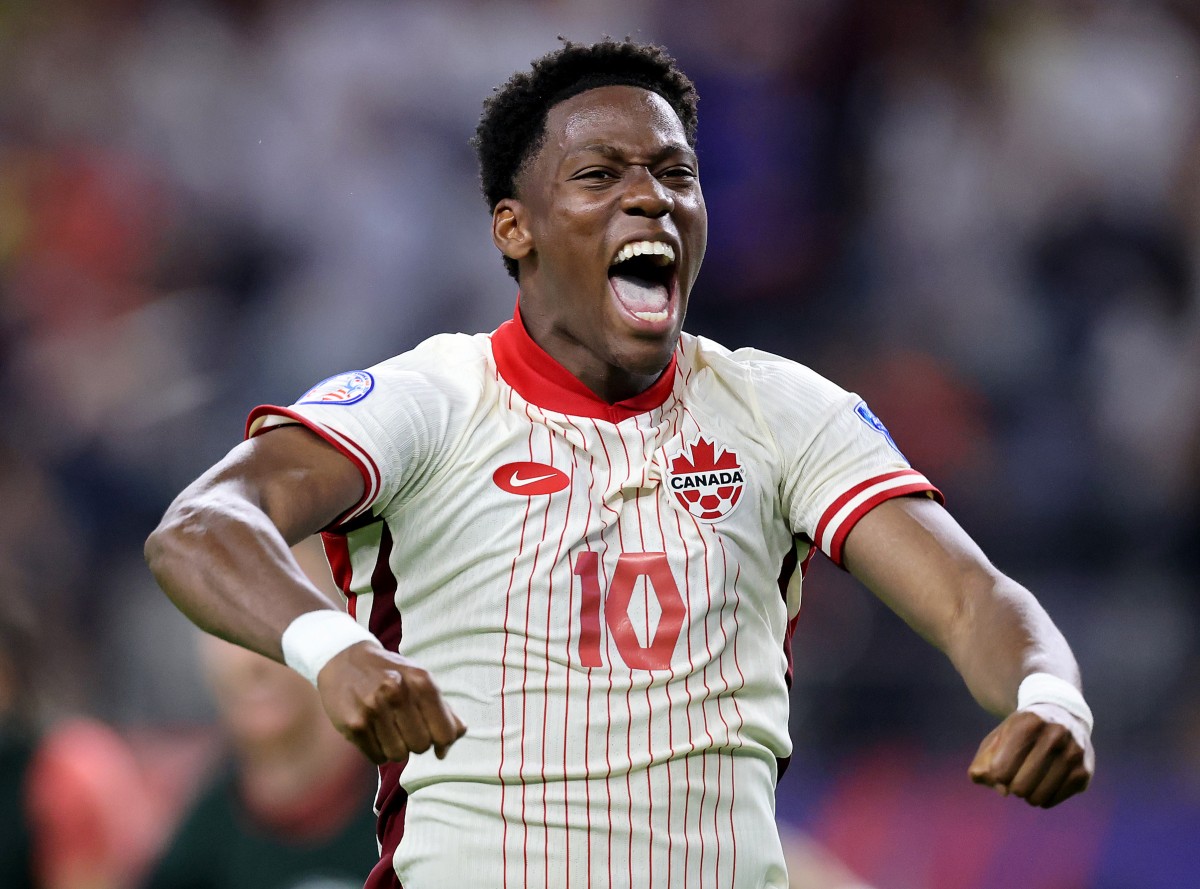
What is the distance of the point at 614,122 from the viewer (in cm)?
297

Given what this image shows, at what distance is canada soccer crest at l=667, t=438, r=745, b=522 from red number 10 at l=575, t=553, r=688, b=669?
0.44 ft

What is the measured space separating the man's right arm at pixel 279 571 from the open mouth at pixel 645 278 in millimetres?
686

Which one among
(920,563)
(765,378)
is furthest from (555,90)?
(920,563)

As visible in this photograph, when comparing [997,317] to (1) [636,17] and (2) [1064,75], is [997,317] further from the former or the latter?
(1) [636,17]

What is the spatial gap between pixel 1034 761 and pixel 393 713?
840 mm

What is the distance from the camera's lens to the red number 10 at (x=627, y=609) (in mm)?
2625

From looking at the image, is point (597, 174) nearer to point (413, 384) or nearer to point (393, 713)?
point (413, 384)

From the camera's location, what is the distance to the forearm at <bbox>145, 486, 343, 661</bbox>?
2.21m

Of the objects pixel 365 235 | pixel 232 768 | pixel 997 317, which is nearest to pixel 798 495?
pixel 232 768

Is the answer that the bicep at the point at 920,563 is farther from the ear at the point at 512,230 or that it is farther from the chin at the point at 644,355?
the ear at the point at 512,230

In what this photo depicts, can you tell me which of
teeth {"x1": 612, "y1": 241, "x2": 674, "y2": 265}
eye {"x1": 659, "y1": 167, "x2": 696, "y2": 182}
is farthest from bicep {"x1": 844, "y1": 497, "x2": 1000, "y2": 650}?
eye {"x1": 659, "y1": 167, "x2": 696, "y2": 182}

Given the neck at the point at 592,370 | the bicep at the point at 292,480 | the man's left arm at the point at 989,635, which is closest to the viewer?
the man's left arm at the point at 989,635

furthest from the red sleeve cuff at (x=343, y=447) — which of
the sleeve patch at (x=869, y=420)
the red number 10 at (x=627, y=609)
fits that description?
the sleeve patch at (x=869, y=420)

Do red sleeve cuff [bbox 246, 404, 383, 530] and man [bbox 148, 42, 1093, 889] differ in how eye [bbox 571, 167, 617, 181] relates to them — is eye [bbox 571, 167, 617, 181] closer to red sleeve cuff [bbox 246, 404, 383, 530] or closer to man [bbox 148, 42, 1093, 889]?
man [bbox 148, 42, 1093, 889]
